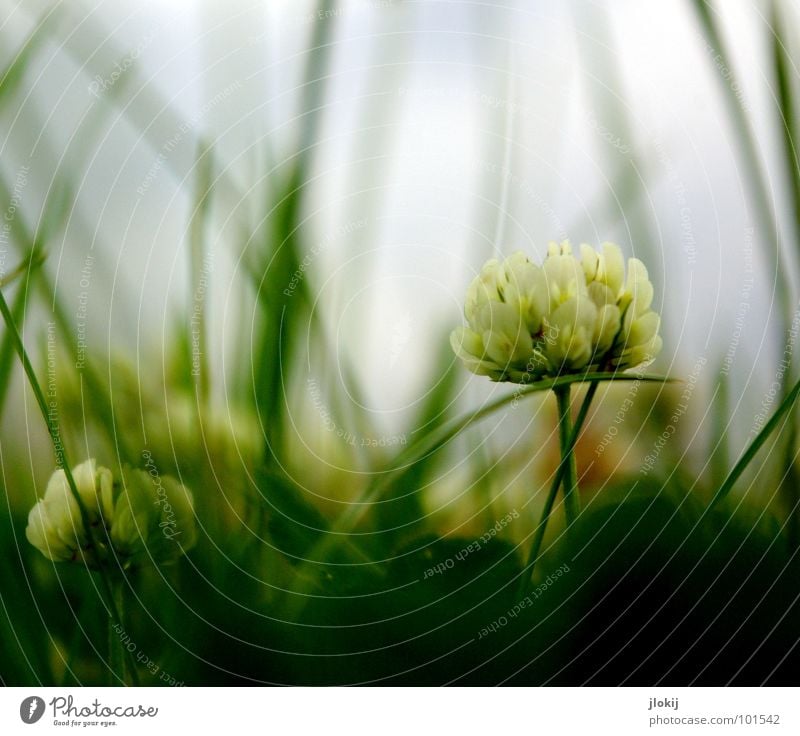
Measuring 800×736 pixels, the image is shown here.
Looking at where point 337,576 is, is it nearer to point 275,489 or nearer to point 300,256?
point 275,489

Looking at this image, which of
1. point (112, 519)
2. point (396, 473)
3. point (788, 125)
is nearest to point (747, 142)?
point (788, 125)

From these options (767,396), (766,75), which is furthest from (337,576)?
(766,75)

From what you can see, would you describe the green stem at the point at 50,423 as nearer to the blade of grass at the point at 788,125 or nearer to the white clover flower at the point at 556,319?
the white clover flower at the point at 556,319

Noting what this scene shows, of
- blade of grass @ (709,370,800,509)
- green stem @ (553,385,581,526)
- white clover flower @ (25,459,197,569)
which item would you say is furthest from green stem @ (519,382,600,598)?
white clover flower @ (25,459,197,569)

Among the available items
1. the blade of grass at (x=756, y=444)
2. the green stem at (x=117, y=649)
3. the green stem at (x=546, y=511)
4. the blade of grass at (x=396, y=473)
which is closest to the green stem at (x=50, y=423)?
the green stem at (x=117, y=649)

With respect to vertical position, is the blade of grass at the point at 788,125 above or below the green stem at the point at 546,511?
above

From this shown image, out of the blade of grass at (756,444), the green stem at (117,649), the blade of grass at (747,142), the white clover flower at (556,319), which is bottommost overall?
the green stem at (117,649)

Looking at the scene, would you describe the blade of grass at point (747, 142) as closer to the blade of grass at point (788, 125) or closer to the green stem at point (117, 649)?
the blade of grass at point (788, 125)
